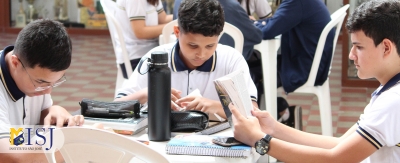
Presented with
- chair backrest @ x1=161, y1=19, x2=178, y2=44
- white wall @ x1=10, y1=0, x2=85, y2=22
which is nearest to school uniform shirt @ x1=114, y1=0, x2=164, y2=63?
chair backrest @ x1=161, y1=19, x2=178, y2=44

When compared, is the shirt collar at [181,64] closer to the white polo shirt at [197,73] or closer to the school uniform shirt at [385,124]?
the white polo shirt at [197,73]

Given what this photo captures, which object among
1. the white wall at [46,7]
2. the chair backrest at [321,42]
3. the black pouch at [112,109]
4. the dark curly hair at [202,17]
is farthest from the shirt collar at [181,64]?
the white wall at [46,7]

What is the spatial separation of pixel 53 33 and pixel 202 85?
877 millimetres

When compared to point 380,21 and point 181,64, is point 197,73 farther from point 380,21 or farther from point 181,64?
point 380,21

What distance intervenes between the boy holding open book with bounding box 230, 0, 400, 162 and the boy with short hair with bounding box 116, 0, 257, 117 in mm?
413

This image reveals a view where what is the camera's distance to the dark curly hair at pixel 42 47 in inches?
79.4

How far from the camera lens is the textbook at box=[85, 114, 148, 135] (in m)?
2.16

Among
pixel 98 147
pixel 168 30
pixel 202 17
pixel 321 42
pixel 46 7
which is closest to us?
pixel 98 147

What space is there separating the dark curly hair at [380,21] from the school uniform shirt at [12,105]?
1.17m

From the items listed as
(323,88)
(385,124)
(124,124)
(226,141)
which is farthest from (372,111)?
(323,88)

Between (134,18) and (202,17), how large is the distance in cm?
178

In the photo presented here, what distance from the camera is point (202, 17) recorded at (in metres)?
2.60

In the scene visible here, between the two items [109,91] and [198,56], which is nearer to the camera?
[198,56]

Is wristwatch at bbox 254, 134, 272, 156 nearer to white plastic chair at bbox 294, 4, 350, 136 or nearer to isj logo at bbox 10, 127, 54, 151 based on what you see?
isj logo at bbox 10, 127, 54, 151
